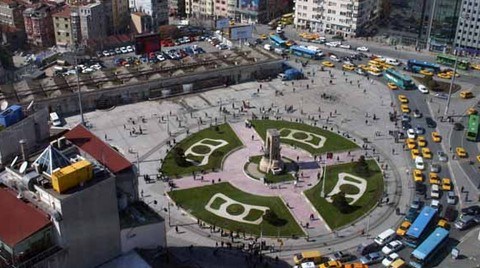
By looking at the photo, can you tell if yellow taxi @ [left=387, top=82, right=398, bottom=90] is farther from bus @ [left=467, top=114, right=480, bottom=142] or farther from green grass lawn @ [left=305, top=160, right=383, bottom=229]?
green grass lawn @ [left=305, top=160, right=383, bottom=229]

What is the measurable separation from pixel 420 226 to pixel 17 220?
5415 centimetres

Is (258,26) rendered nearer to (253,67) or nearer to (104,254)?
(253,67)

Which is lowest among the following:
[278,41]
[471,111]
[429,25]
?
[471,111]

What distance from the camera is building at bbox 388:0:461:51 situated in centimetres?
15575

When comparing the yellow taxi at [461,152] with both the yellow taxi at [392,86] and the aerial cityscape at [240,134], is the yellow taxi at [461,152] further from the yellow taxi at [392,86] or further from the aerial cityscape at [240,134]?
the yellow taxi at [392,86]

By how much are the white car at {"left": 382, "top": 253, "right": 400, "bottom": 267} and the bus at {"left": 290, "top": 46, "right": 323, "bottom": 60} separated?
272 ft

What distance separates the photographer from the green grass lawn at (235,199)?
8406cm

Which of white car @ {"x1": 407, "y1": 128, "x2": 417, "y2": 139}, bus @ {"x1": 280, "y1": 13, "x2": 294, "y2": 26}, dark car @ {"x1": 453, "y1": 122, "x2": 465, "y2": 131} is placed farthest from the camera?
bus @ {"x1": 280, "y1": 13, "x2": 294, "y2": 26}

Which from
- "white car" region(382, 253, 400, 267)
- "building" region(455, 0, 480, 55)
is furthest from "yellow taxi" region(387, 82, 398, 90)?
"white car" region(382, 253, 400, 267)

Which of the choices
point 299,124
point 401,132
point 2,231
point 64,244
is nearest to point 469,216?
point 401,132

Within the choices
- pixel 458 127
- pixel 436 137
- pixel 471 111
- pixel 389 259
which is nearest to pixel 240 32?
pixel 471 111

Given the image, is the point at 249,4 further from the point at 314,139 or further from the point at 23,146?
the point at 23,146

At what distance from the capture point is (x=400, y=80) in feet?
442

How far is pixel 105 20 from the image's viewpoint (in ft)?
528
